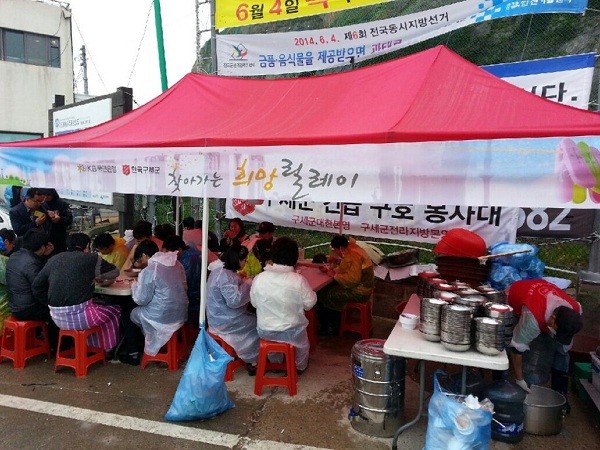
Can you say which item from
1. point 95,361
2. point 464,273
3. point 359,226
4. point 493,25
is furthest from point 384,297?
point 493,25

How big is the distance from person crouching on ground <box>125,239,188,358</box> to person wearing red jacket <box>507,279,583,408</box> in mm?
2787

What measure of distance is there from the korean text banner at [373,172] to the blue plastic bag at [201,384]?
1150mm

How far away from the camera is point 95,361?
434 centimetres

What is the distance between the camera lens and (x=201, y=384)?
3.29m

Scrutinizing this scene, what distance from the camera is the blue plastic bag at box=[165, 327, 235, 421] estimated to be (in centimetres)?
330

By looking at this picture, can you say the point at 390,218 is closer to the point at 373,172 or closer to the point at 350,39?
the point at 350,39

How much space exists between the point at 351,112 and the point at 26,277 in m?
3.25

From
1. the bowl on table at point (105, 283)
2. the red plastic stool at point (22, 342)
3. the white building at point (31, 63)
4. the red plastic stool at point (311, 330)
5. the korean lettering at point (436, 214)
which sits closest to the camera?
the red plastic stool at point (22, 342)

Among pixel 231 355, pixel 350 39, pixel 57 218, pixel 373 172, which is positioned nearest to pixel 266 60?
pixel 350 39

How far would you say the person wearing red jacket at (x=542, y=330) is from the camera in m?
2.98

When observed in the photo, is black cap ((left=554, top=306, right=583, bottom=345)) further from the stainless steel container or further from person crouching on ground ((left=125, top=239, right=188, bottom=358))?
person crouching on ground ((left=125, top=239, right=188, bottom=358))

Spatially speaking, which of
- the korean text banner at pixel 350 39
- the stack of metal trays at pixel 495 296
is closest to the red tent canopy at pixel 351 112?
the stack of metal trays at pixel 495 296

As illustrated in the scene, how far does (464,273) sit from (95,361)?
11.2 feet

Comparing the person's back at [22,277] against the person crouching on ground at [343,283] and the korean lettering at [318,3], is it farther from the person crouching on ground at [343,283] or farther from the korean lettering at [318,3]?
the korean lettering at [318,3]
